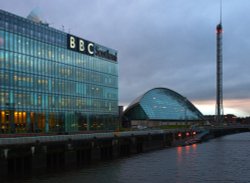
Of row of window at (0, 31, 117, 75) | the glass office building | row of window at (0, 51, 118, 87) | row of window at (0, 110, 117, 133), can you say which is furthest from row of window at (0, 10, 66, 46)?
row of window at (0, 110, 117, 133)

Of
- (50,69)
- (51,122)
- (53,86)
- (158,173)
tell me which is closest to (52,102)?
(53,86)

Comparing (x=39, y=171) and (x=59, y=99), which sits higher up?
(x=59, y=99)

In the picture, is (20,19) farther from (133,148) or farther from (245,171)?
(245,171)

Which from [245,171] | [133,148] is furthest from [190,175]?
[133,148]

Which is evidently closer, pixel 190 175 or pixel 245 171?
pixel 190 175

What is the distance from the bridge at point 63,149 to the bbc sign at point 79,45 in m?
39.2

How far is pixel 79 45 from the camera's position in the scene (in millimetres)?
142125

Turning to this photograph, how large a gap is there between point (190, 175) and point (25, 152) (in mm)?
24580

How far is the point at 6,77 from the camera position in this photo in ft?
353

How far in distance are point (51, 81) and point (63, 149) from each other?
5395 centimetres

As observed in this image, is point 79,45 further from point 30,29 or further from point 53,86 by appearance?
point 30,29

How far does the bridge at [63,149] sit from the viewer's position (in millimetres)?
64688

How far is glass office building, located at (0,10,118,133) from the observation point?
108750 millimetres

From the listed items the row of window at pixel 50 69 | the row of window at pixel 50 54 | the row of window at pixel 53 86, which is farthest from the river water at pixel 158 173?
the row of window at pixel 50 54
